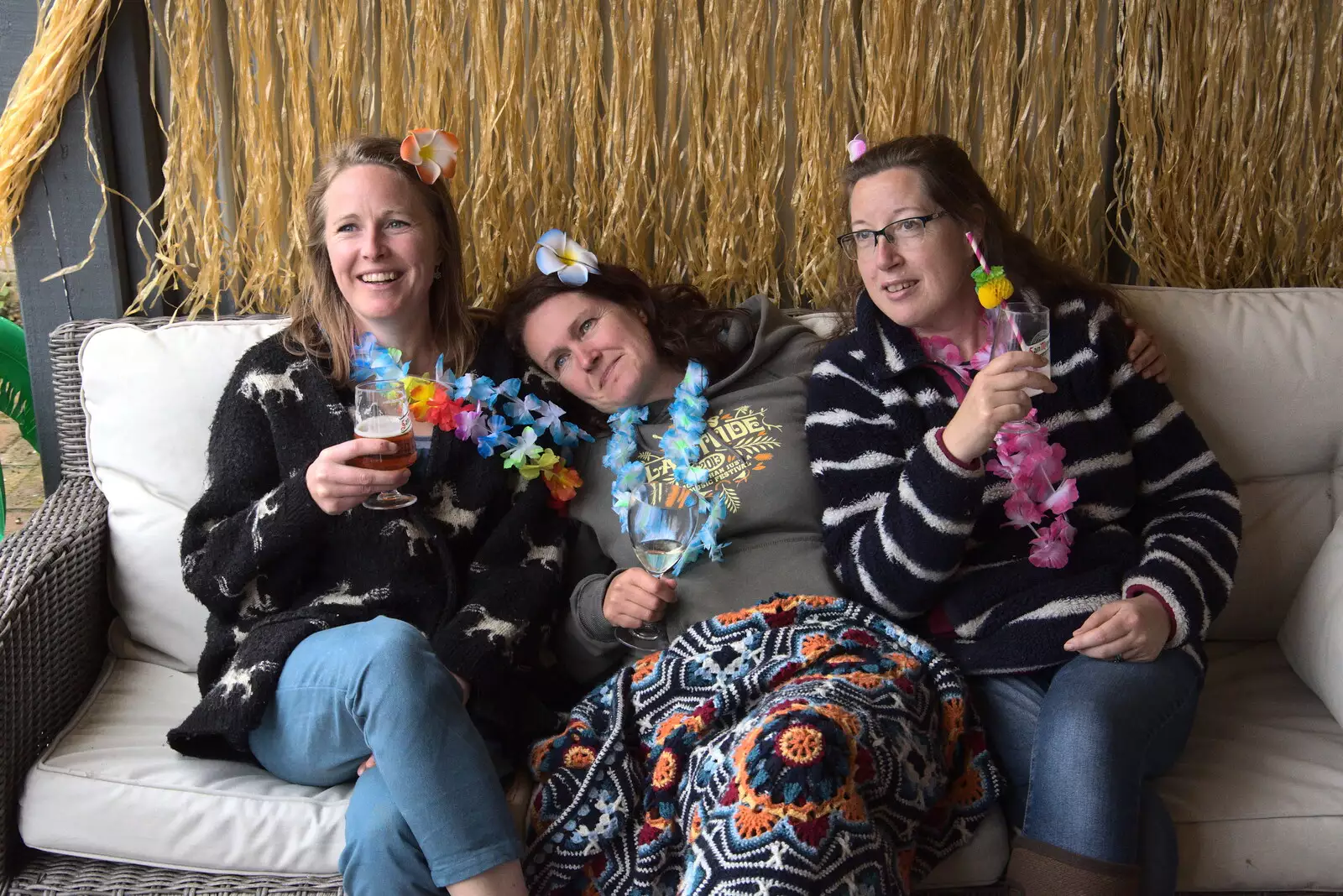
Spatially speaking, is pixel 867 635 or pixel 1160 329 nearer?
pixel 867 635

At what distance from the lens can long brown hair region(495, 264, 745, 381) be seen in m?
2.11

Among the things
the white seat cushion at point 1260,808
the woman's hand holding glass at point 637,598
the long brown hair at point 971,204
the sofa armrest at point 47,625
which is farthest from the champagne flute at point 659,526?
the sofa armrest at point 47,625

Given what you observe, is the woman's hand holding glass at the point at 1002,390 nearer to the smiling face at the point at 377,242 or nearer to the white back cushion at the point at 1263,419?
the white back cushion at the point at 1263,419

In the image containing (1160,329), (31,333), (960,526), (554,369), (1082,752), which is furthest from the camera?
(31,333)

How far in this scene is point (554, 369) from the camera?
2.08m

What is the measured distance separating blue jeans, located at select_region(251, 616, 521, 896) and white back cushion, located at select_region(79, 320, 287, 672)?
52 cm

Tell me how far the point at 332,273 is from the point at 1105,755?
151 centimetres

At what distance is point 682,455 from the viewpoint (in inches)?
79.1

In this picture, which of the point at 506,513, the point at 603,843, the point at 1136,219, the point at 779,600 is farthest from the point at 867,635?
the point at 1136,219

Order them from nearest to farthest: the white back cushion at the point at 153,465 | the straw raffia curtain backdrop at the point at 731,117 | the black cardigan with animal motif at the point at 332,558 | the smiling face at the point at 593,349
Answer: the black cardigan with animal motif at the point at 332,558
the smiling face at the point at 593,349
the white back cushion at the point at 153,465
the straw raffia curtain backdrop at the point at 731,117

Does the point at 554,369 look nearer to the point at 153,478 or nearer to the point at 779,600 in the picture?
the point at 779,600

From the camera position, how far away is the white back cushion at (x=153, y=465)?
7.00ft

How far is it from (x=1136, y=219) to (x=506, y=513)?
1.57 meters

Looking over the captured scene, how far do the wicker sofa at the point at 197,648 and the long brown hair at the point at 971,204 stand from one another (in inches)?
12.3
